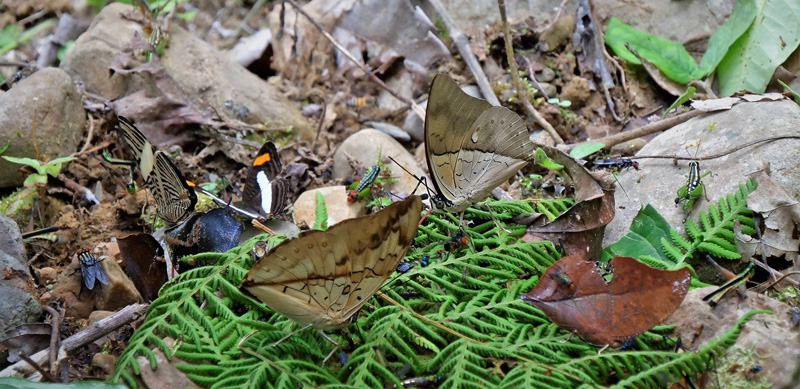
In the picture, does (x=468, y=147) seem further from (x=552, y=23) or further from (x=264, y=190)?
(x=552, y=23)

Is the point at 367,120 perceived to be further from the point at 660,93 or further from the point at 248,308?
the point at 248,308

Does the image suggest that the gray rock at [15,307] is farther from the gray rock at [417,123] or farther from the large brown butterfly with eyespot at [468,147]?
the gray rock at [417,123]

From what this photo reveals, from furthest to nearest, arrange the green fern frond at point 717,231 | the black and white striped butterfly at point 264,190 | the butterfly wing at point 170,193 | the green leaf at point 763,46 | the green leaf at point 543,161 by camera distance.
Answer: the green leaf at point 763,46
the black and white striped butterfly at point 264,190
the butterfly wing at point 170,193
the green leaf at point 543,161
the green fern frond at point 717,231

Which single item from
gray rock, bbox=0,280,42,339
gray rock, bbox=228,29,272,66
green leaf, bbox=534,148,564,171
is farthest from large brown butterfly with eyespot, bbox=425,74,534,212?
gray rock, bbox=228,29,272,66

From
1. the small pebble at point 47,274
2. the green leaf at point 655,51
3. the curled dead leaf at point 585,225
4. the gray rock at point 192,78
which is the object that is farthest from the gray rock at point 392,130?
the small pebble at point 47,274

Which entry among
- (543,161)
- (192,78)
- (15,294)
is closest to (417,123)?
(543,161)
